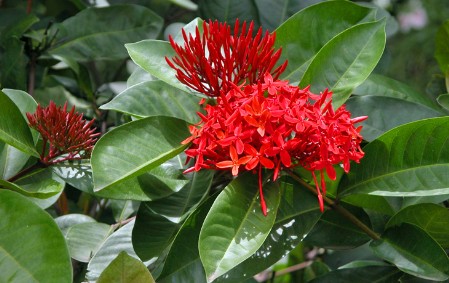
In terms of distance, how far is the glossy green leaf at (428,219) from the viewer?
3.65ft

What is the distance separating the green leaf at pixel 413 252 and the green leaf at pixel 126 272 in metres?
0.36

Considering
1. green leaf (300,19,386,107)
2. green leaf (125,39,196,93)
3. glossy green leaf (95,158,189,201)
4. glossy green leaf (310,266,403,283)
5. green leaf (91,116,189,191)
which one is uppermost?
green leaf (300,19,386,107)

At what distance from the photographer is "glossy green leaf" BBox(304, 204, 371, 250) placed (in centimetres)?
119

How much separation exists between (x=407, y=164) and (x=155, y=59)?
0.40 metres

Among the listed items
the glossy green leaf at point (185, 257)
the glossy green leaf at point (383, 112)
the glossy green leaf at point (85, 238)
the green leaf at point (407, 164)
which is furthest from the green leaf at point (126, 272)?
the glossy green leaf at point (383, 112)

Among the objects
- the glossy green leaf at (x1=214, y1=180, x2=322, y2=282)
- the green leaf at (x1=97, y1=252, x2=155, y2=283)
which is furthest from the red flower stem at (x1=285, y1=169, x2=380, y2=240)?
the green leaf at (x1=97, y1=252, x2=155, y2=283)

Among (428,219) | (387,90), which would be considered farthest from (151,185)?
(387,90)

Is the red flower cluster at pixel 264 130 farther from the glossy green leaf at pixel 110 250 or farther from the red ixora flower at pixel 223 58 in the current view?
the glossy green leaf at pixel 110 250

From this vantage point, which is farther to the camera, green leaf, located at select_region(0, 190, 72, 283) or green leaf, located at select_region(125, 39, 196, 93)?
green leaf, located at select_region(125, 39, 196, 93)

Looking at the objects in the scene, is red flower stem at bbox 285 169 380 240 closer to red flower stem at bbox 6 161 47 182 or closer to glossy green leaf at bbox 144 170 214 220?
glossy green leaf at bbox 144 170 214 220

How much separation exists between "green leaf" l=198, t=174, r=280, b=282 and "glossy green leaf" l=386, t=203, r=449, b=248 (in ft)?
0.75

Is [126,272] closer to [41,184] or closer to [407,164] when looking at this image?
[41,184]

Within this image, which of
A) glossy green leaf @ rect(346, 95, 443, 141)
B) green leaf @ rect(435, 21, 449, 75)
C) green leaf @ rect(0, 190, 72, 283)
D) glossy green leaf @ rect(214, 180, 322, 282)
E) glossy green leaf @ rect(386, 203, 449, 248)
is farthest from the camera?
green leaf @ rect(435, 21, 449, 75)

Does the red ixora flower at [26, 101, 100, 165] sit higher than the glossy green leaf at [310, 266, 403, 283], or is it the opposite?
the red ixora flower at [26, 101, 100, 165]
